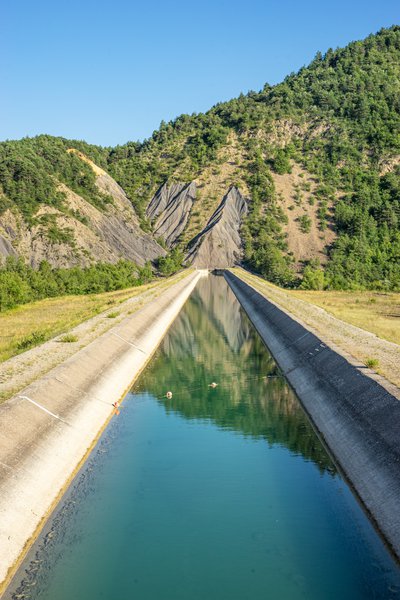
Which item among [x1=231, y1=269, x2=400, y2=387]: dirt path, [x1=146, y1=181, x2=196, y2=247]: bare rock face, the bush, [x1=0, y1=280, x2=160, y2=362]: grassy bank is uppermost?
[x1=146, y1=181, x2=196, y2=247]: bare rock face

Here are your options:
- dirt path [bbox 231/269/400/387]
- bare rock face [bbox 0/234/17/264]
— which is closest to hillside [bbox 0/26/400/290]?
bare rock face [bbox 0/234/17/264]

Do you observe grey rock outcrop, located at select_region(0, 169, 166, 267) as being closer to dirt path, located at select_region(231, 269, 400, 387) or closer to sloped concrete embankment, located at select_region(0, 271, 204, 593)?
dirt path, located at select_region(231, 269, 400, 387)

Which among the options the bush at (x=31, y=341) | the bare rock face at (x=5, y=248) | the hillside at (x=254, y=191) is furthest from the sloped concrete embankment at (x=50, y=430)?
the hillside at (x=254, y=191)

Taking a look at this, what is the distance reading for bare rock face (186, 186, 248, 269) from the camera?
139500 mm

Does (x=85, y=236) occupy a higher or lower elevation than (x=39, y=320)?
higher

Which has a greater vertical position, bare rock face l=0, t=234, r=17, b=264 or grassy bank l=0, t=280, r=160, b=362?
bare rock face l=0, t=234, r=17, b=264

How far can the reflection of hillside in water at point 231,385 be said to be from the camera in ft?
76.2

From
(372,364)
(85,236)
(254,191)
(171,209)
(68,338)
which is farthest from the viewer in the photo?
(171,209)

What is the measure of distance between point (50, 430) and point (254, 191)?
135998mm

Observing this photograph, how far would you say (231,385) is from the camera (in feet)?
99.5

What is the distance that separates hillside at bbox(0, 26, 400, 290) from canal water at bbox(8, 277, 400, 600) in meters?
64.1

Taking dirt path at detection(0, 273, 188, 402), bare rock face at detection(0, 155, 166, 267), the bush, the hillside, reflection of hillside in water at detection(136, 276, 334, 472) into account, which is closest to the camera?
dirt path at detection(0, 273, 188, 402)

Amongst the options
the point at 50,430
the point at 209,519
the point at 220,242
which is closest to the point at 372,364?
the point at 209,519

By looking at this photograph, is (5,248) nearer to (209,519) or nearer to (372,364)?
(372,364)
